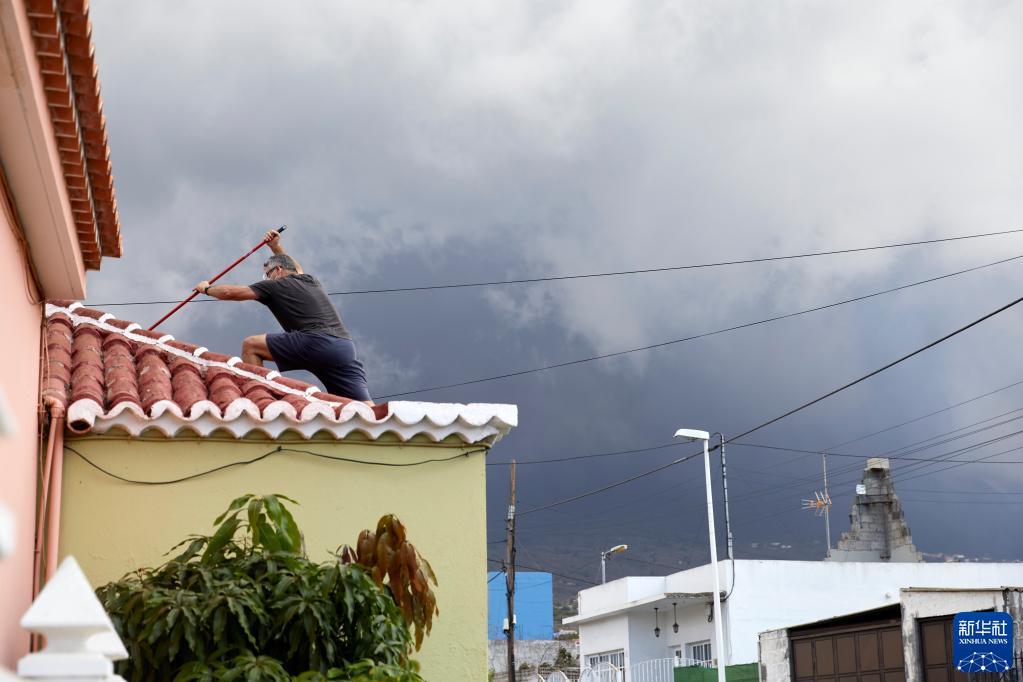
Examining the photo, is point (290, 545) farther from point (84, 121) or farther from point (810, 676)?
point (810, 676)

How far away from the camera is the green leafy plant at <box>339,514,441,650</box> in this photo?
6.28 meters

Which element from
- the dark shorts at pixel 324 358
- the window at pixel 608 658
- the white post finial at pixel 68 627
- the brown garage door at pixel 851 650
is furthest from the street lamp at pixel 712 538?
the white post finial at pixel 68 627

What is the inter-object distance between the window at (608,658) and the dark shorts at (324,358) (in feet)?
91.2

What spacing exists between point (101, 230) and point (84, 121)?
3.88 feet

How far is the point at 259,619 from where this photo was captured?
564 cm

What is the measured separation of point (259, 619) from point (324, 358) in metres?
4.18

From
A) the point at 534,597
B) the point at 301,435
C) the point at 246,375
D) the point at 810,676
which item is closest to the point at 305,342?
the point at 246,375

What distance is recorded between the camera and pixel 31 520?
6367 millimetres

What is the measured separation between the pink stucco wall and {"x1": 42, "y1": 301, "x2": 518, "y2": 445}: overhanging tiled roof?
1.52 feet

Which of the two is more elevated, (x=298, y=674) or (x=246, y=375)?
(x=246, y=375)

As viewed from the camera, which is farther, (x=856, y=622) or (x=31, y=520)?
(x=856, y=622)

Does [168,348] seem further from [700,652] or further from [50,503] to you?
[700,652]

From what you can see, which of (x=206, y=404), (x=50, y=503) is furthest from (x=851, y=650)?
(x=50, y=503)

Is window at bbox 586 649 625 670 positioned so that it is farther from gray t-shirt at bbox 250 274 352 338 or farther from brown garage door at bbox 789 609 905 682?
gray t-shirt at bbox 250 274 352 338
